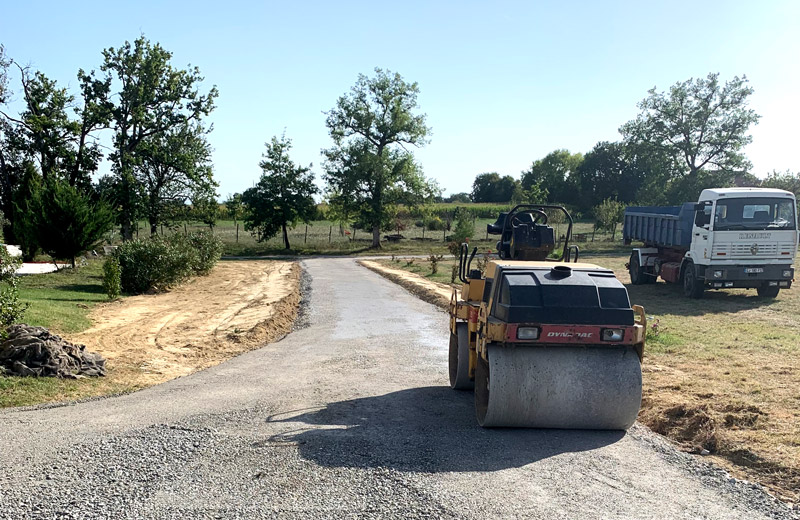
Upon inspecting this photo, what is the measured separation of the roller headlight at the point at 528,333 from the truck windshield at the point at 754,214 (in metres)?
14.8

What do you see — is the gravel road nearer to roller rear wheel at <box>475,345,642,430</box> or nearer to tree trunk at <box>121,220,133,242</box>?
roller rear wheel at <box>475,345,642,430</box>

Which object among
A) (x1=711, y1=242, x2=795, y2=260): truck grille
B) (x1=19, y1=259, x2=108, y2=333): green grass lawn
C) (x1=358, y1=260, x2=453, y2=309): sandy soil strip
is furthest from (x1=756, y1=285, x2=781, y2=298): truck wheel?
(x1=19, y1=259, x2=108, y2=333): green grass lawn

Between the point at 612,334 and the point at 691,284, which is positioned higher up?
the point at 612,334

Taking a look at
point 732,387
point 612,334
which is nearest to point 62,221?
point 732,387

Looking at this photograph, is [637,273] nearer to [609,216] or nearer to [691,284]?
[691,284]

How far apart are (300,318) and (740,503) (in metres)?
13.2

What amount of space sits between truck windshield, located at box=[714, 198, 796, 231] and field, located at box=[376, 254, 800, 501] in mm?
2484

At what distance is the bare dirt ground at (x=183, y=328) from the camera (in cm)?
1227

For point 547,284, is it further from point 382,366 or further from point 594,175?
point 594,175

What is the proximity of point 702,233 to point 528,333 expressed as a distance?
1527 cm

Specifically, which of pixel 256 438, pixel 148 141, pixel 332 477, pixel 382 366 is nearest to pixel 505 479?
pixel 332 477

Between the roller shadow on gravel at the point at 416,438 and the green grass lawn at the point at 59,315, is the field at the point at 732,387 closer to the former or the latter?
the roller shadow on gravel at the point at 416,438

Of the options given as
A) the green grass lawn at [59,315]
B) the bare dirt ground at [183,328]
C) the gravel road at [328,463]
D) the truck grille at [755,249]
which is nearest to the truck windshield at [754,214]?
the truck grille at [755,249]

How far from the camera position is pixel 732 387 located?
964cm
